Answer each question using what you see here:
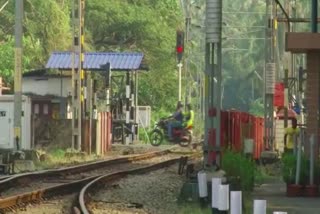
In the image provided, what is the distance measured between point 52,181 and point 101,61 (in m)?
23.2

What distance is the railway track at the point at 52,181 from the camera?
652 inches

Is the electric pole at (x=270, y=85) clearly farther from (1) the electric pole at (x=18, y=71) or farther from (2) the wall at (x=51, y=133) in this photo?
(1) the electric pole at (x=18, y=71)

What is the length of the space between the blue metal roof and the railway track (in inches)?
471

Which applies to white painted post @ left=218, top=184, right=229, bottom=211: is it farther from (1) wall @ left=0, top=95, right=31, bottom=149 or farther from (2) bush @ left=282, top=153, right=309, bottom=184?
(1) wall @ left=0, top=95, right=31, bottom=149

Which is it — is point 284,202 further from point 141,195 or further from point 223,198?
point 223,198

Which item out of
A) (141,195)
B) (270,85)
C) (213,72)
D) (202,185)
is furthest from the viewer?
(270,85)

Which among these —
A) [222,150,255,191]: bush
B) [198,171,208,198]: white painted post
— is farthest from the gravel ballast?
[222,150,255,191]: bush

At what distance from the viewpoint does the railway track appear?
16.6 m

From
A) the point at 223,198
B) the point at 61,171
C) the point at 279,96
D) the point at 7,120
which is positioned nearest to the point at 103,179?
the point at 61,171

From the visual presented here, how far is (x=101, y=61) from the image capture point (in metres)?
44.7

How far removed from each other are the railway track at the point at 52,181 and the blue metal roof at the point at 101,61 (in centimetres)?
1196

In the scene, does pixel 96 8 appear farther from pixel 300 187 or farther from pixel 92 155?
pixel 300 187

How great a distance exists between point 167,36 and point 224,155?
50357 mm

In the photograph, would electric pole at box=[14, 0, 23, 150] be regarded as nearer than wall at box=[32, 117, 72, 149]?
Yes
